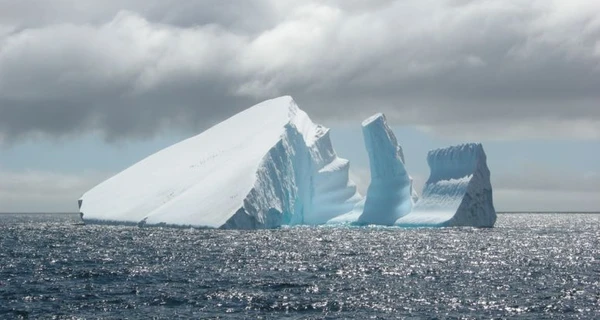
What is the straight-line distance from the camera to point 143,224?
69562 mm

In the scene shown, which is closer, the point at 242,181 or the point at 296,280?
the point at 296,280

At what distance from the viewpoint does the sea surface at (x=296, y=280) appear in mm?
27766

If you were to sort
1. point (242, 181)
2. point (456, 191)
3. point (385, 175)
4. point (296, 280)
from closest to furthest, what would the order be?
1. point (296, 280)
2. point (242, 181)
3. point (456, 191)
4. point (385, 175)

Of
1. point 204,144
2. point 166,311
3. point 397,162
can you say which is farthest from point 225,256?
point 204,144

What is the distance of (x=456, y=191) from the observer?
65.6m

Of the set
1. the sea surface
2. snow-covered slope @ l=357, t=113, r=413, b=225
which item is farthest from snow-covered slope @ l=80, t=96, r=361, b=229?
the sea surface

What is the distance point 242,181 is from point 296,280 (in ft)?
94.9

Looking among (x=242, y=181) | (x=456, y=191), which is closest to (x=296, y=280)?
(x=242, y=181)

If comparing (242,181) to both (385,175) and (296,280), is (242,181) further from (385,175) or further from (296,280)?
(296,280)

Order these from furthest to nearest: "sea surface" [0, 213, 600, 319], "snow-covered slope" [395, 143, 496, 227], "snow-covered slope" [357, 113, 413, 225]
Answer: "snow-covered slope" [357, 113, 413, 225] → "snow-covered slope" [395, 143, 496, 227] → "sea surface" [0, 213, 600, 319]

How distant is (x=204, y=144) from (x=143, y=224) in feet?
52.5

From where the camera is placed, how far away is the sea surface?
1093 inches

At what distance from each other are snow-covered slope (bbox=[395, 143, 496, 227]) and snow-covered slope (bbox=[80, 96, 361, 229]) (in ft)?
29.9

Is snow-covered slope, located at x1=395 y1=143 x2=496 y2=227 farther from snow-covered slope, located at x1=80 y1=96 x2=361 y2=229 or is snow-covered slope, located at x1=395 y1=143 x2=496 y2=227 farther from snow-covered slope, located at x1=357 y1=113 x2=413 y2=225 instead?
snow-covered slope, located at x1=80 y1=96 x2=361 y2=229
